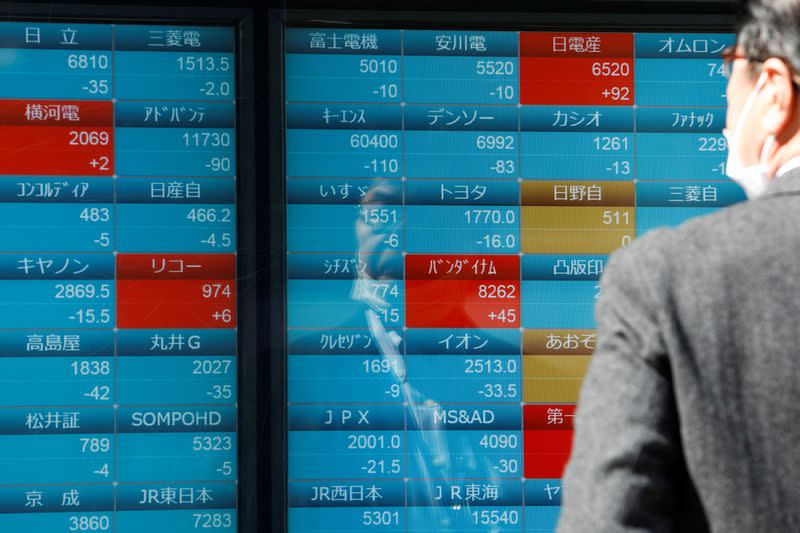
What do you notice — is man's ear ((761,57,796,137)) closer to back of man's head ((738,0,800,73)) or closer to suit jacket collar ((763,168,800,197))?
back of man's head ((738,0,800,73))

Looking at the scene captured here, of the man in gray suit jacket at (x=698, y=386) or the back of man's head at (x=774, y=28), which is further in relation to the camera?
the back of man's head at (x=774, y=28)

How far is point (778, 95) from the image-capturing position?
4.05ft

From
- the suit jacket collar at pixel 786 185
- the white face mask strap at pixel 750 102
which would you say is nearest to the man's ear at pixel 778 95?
the white face mask strap at pixel 750 102

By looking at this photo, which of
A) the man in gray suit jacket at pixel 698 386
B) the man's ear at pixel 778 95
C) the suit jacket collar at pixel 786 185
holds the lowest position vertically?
the man in gray suit jacket at pixel 698 386

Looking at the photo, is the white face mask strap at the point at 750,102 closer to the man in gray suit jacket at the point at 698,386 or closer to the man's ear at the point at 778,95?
the man's ear at the point at 778,95

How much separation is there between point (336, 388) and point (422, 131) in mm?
864

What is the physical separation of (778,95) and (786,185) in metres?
0.16

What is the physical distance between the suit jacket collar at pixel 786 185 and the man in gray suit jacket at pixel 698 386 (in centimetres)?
1

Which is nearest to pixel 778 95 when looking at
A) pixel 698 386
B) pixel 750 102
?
pixel 750 102

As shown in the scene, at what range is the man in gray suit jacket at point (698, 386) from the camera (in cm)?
103

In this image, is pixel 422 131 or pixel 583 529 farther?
pixel 422 131

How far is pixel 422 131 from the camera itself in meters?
3.09

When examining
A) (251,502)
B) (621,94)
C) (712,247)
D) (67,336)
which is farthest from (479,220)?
(712,247)

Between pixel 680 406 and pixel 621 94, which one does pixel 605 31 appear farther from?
pixel 680 406
